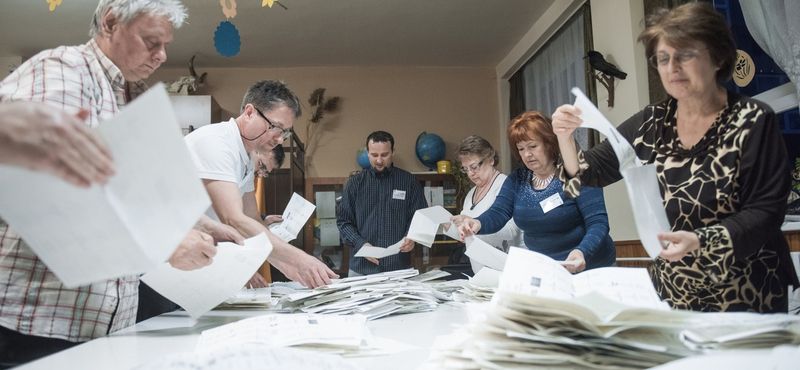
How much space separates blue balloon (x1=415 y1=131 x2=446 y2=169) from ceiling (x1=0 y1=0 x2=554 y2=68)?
3.05 ft

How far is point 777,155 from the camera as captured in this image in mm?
981

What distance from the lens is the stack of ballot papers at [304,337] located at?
0.83 m

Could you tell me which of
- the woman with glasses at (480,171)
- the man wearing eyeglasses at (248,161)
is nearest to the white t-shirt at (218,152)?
the man wearing eyeglasses at (248,161)

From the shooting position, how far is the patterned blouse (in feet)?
3.14

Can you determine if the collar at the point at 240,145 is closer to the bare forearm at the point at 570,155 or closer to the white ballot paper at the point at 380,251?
the white ballot paper at the point at 380,251

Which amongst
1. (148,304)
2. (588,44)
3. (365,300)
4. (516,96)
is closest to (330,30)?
(516,96)

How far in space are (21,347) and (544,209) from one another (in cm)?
167

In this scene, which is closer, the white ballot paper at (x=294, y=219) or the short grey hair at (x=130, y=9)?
the short grey hair at (x=130, y=9)

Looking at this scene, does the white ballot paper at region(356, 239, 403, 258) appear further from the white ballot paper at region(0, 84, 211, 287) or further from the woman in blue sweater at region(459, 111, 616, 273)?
the white ballot paper at region(0, 84, 211, 287)

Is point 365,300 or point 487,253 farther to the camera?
point 487,253

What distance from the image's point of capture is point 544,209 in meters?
2.05

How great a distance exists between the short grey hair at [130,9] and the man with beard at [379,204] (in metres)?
2.34

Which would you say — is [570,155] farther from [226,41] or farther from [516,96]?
[516,96]

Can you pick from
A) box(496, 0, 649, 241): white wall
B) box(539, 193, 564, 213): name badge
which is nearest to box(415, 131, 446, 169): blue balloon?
box(496, 0, 649, 241): white wall
